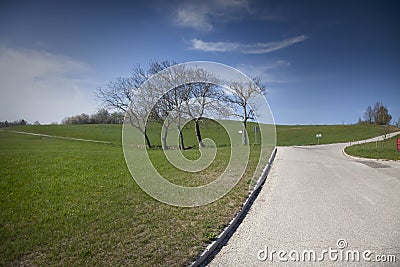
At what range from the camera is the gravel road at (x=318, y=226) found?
15.1 ft

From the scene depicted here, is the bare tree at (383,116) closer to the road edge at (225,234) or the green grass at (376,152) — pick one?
the green grass at (376,152)

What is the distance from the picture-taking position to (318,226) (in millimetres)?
5902

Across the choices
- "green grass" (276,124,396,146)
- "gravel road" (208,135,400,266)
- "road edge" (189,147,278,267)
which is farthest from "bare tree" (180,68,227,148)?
"green grass" (276,124,396,146)

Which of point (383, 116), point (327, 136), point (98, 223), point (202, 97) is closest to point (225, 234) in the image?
→ point (98, 223)

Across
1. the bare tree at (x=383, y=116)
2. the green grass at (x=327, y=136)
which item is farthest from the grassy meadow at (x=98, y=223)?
the bare tree at (x=383, y=116)

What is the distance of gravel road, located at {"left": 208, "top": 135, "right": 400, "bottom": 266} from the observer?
181 inches

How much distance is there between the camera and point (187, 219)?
248 inches

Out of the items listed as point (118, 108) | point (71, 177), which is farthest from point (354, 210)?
point (118, 108)

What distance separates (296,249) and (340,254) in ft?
2.50

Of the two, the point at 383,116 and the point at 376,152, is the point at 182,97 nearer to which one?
the point at 376,152

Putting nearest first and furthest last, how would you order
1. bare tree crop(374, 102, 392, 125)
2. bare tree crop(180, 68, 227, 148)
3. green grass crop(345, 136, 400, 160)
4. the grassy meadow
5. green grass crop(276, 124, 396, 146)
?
1. the grassy meadow
2. bare tree crop(180, 68, 227, 148)
3. green grass crop(345, 136, 400, 160)
4. green grass crop(276, 124, 396, 146)
5. bare tree crop(374, 102, 392, 125)

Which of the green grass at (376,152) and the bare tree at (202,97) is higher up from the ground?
the bare tree at (202,97)

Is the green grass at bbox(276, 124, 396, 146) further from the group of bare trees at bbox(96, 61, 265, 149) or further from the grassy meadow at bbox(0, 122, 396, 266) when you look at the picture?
the grassy meadow at bbox(0, 122, 396, 266)

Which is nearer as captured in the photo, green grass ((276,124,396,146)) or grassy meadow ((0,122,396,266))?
grassy meadow ((0,122,396,266))
